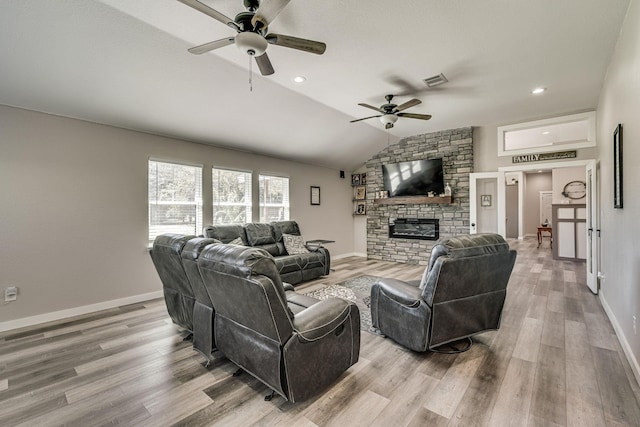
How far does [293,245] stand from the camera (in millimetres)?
5387

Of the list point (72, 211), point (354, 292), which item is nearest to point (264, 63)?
point (72, 211)

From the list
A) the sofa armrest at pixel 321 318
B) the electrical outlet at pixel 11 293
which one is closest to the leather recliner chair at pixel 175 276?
the sofa armrest at pixel 321 318

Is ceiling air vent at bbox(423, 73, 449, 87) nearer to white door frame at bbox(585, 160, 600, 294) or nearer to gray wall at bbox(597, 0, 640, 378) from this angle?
gray wall at bbox(597, 0, 640, 378)

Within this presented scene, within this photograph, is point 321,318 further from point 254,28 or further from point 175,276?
point 254,28

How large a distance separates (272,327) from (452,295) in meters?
1.59

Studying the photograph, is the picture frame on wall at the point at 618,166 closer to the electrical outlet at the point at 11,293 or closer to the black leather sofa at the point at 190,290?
the black leather sofa at the point at 190,290

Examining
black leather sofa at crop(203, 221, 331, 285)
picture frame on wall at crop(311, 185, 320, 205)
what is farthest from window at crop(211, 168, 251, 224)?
picture frame on wall at crop(311, 185, 320, 205)

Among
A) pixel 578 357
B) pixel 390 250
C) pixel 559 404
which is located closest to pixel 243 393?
pixel 559 404

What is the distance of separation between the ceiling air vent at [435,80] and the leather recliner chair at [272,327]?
319 centimetres

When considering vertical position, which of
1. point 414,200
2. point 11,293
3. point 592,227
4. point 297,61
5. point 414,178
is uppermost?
point 297,61

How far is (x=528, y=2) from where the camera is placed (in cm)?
231

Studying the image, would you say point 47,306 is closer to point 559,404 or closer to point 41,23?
point 41,23

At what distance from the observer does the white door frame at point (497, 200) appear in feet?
18.4

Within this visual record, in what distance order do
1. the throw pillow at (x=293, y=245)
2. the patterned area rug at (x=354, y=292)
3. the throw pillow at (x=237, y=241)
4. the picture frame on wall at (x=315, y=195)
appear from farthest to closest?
the picture frame on wall at (x=315, y=195) < the throw pillow at (x=293, y=245) < the throw pillow at (x=237, y=241) < the patterned area rug at (x=354, y=292)
